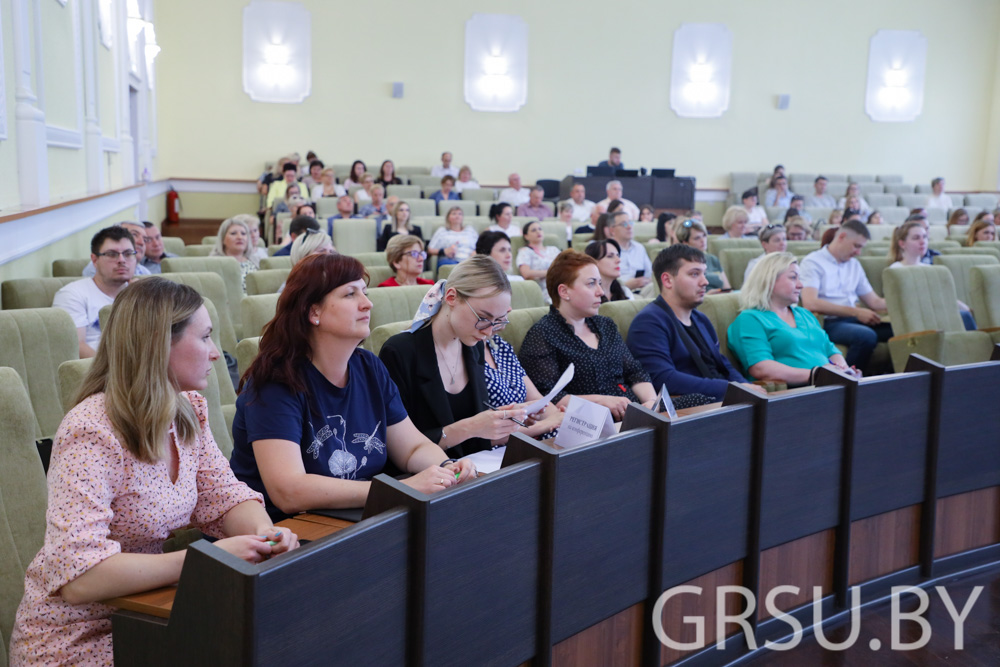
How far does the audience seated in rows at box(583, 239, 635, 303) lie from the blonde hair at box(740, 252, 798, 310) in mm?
763

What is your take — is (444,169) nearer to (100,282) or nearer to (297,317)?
(100,282)

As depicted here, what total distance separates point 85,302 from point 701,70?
1299cm

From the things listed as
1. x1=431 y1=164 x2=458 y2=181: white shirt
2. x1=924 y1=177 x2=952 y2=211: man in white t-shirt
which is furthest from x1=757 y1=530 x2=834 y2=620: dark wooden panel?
x1=924 y1=177 x2=952 y2=211: man in white t-shirt

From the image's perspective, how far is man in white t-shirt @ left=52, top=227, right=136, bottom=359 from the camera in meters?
3.81

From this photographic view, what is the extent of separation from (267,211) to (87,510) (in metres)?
10.0

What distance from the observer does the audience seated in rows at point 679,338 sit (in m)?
3.57

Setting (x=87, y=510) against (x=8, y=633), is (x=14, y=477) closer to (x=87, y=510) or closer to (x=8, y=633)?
(x=8, y=633)

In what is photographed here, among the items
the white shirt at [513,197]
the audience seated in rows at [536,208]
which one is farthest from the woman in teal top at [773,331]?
the white shirt at [513,197]

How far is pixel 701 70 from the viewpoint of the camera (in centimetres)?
1492

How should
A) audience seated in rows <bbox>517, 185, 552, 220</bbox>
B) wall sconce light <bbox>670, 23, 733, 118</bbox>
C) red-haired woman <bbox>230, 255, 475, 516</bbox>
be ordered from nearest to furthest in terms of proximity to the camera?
1. red-haired woman <bbox>230, 255, 475, 516</bbox>
2. audience seated in rows <bbox>517, 185, 552, 220</bbox>
3. wall sconce light <bbox>670, 23, 733, 118</bbox>

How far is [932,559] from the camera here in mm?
Answer: 2838

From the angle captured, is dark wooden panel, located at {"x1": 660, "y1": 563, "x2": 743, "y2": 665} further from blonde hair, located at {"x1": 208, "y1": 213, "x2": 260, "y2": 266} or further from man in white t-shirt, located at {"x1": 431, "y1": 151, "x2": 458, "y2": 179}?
man in white t-shirt, located at {"x1": 431, "y1": 151, "x2": 458, "y2": 179}

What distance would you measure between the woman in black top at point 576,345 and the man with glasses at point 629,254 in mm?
3027

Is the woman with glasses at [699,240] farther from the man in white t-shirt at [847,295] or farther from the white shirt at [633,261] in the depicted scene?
the man in white t-shirt at [847,295]
